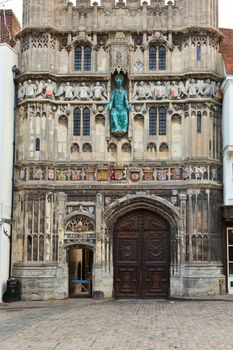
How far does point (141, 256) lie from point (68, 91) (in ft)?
30.0

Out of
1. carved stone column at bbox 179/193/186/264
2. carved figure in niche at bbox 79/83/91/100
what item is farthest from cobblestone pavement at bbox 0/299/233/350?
carved figure in niche at bbox 79/83/91/100

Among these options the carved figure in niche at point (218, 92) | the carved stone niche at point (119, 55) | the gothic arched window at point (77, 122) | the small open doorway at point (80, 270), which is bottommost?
the small open doorway at point (80, 270)

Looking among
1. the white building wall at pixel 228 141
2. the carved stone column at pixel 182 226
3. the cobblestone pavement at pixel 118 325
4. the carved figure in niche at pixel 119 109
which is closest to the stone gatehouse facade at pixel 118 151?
the carved stone column at pixel 182 226

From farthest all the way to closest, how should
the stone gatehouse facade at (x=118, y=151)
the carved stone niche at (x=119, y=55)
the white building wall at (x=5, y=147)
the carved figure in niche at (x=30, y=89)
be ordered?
the carved stone niche at (x=119, y=55)
the carved figure in niche at (x=30, y=89)
the stone gatehouse facade at (x=118, y=151)
the white building wall at (x=5, y=147)

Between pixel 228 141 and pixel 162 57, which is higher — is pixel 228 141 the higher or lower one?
the lower one

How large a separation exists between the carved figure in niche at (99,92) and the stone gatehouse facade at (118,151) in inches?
2.2

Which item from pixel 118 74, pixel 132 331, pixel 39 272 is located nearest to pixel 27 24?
pixel 118 74

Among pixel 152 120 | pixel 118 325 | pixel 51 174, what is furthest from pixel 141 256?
pixel 118 325

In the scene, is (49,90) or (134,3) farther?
(134,3)

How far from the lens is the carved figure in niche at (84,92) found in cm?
3120

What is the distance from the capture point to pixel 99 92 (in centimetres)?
3123

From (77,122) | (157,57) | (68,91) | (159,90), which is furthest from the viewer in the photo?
(157,57)

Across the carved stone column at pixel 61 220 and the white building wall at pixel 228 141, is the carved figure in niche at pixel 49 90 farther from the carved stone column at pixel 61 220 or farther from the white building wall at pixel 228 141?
the white building wall at pixel 228 141

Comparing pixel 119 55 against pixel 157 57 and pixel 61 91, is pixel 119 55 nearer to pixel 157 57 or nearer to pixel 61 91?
pixel 157 57
